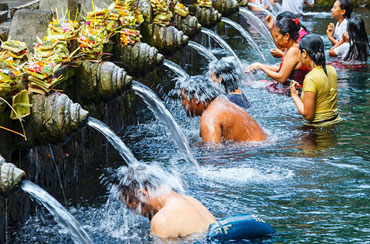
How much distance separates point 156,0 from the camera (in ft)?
30.7

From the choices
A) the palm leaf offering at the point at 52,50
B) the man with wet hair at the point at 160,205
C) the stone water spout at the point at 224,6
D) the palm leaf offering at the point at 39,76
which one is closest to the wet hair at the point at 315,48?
the palm leaf offering at the point at 52,50

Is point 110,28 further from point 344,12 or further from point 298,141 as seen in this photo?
point 344,12

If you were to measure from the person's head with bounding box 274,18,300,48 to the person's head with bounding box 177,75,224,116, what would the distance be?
1.98 metres

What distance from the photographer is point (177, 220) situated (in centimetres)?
462

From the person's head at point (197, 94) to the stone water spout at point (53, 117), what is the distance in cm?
182

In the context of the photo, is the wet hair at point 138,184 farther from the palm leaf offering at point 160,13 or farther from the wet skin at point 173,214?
the palm leaf offering at point 160,13

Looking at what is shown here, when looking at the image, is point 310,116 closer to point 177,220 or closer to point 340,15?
point 177,220

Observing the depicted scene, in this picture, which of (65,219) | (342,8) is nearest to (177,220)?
(65,219)

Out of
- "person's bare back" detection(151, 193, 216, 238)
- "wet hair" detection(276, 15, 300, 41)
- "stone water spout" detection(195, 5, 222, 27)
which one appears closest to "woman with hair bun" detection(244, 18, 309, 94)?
"wet hair" detection(276, 15, 300, 41)

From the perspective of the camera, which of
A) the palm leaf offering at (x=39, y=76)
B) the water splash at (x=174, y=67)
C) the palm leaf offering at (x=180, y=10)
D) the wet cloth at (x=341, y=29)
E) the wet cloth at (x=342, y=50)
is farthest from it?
the wet cloth at (x=341, y=29)

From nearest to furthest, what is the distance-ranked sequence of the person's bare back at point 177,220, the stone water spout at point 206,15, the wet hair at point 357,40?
the person's bare back at point 177,220
the wet hair at point 357,40
the stone water spout at point 206,15

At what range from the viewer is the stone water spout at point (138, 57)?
25.9ft

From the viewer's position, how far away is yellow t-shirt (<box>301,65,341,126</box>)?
23.4 feet

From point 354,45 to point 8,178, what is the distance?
8185mm
